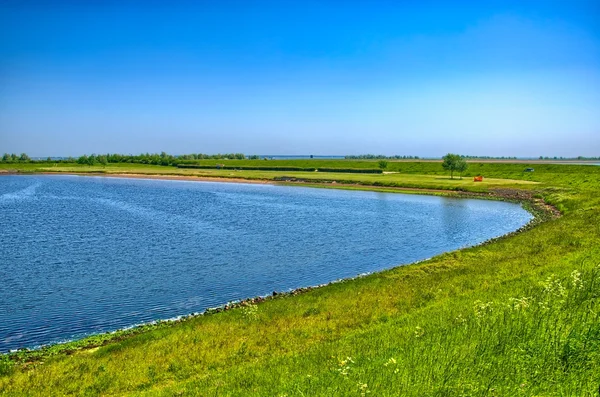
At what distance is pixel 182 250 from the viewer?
4131cm

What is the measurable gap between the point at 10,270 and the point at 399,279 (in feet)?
97.3

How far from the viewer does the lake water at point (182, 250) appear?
85.6ft

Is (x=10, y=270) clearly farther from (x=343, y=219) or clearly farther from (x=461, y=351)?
(x=343, y=219)

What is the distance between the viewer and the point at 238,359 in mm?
17188

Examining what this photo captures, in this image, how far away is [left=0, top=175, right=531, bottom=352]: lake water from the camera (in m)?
26.1

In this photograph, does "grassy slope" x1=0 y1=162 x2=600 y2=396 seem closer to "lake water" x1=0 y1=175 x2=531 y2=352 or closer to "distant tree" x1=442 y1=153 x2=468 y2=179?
"lake water" x1=0 y1=175 x2=531 y2=352

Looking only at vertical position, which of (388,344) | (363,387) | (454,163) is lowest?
(388,344)

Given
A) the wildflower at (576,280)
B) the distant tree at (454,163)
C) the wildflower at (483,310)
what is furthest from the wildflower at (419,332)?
the distant tree at (454,163)

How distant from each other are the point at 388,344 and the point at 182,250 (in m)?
30.2

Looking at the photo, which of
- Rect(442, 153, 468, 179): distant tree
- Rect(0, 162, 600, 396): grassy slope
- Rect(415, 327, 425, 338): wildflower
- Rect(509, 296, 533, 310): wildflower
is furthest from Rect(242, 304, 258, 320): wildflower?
Rect(442, 153, 468, 179): distant tree

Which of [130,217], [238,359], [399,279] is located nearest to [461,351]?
[238,359]

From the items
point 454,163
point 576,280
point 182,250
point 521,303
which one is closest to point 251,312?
point 521,303

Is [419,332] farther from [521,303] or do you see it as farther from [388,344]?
[521,303]

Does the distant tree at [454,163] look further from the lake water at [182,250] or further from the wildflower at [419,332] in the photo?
the wildflower at [419,332]
